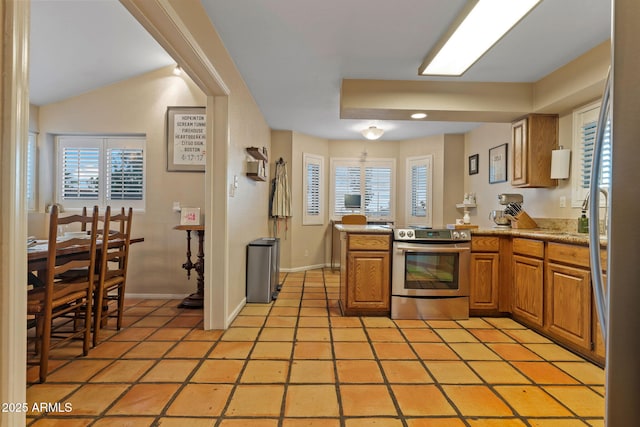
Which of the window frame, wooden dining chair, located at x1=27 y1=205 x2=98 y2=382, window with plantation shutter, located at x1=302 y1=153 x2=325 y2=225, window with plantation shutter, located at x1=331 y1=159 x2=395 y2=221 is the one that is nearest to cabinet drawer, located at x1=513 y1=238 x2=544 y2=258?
the window frame

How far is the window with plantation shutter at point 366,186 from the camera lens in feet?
19.7

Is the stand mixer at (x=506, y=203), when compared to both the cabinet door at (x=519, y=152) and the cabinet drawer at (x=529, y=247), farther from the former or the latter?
the cabinet drawer at (x=529, y=247)

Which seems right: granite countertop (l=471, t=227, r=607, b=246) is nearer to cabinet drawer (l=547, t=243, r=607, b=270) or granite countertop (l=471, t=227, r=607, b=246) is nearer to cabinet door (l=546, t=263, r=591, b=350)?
cabinet drawer (l=547, t=243, r=607, b=270)

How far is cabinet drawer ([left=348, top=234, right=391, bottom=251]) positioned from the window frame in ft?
8.82

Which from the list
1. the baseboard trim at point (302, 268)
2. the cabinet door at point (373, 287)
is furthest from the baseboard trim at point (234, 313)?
the baseboard trim at point (302, 268)

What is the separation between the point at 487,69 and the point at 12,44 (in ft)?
11.1

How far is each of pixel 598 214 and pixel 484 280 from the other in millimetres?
2584

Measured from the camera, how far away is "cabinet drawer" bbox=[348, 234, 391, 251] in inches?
126

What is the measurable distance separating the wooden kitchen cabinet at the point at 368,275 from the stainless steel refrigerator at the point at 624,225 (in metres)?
2.36

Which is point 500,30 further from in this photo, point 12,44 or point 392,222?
point 392,222

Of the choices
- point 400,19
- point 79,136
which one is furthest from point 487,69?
point 79,136

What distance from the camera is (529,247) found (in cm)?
281

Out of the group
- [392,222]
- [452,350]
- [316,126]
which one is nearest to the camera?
[452,350]

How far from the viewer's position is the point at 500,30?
2.26 metres
